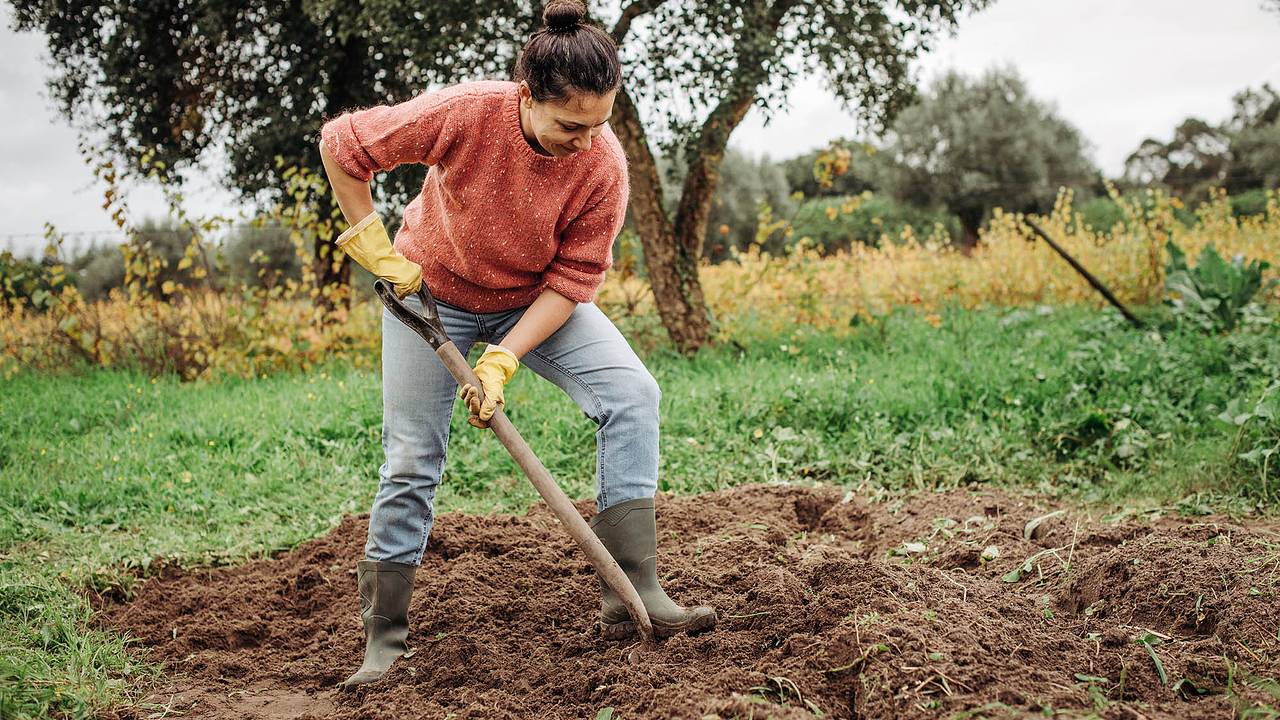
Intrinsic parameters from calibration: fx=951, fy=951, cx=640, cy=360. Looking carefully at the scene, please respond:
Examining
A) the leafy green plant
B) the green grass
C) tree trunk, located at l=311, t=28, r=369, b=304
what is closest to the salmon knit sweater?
the green grass

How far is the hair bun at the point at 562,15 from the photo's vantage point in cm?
214

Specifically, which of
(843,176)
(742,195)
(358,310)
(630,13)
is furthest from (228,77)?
(843,176)

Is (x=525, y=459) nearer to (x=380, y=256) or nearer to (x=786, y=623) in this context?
(x=380, y=256)

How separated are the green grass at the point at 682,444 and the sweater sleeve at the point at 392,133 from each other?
170 centimetres

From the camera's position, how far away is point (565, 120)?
2162 millimetres

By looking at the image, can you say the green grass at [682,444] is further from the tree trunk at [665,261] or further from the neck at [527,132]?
the neck at [527,132]

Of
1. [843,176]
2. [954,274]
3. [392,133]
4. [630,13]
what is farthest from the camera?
[843,176]

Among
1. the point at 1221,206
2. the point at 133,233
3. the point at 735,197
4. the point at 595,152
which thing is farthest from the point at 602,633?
the point at 735,197

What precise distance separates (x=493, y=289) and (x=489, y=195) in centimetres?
27

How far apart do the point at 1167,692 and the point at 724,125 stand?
497 cm

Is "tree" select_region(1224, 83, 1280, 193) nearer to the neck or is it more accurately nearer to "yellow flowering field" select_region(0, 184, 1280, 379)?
"yellow flowering field" select_region(0, 184, 1280, 379)

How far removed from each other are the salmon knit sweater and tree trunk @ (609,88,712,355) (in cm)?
393

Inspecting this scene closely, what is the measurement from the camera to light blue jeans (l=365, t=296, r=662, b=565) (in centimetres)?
243

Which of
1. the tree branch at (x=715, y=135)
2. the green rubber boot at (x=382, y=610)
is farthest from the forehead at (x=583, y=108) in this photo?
the tree branch at (x=715, y=135)
